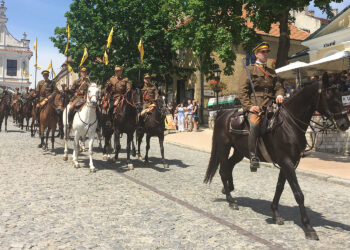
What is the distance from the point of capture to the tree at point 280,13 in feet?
46.2

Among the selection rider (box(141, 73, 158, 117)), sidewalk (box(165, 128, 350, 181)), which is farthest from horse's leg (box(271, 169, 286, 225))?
rider (box(141, 73, 158, 117))

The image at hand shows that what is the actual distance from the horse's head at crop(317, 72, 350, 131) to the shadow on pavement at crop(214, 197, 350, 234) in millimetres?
1630

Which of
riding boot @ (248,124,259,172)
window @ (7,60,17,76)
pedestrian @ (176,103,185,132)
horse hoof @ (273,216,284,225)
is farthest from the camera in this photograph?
window @ (7,60,17,76)

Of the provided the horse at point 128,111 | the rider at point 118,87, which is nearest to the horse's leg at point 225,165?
the horse at point 128,111

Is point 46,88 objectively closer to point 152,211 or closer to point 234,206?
point 152,211

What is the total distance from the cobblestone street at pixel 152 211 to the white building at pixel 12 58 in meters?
68.4

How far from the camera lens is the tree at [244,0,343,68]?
46.2 feet

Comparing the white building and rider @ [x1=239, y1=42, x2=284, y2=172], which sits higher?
the white building

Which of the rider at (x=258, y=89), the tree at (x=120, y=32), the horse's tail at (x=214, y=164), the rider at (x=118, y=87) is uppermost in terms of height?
the tree at (x=120, y=32)

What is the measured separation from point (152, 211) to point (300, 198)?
237 cm

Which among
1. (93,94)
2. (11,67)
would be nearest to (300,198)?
(93,94)

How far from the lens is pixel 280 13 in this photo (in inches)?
618

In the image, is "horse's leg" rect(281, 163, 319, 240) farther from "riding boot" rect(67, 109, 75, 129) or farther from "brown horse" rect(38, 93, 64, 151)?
"brown horse" rect(38, 93, 64, 151)

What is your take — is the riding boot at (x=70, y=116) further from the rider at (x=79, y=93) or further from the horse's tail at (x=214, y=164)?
A: the horse's tail at (x=214, y=164)
